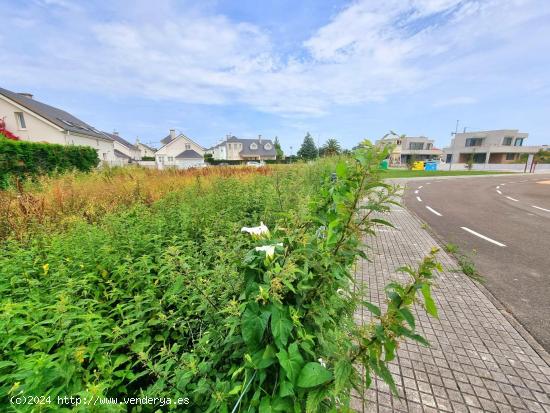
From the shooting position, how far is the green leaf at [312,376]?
103 cm

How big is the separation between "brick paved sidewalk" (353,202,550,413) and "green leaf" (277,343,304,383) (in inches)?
44.7

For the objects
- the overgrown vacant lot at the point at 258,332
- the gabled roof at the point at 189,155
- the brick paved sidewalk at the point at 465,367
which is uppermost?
the gabled roof at the point at 189,155

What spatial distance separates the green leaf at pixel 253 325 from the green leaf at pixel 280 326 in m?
0.04

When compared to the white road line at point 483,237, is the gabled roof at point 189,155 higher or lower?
higher

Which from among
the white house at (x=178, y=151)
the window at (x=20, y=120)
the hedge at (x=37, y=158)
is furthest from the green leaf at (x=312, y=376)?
the white house at (x=178, y=151)

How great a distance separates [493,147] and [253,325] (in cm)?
7364

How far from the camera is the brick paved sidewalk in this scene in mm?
2273

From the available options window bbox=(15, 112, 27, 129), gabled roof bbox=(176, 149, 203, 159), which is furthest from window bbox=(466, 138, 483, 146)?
window bbox=(15, 112, 27, 129)

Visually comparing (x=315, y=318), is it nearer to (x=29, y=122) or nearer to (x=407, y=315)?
(x=407, y=315)

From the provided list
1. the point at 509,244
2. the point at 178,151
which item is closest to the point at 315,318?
the point at 509,244

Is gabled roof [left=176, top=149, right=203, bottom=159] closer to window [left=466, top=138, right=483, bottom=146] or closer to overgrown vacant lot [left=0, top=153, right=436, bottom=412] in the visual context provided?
overgrown vacant lot [left=0, top=153, right=436, bottom=412]

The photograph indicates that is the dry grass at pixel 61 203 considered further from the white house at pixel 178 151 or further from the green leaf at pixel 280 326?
the white house at pixel 178 151

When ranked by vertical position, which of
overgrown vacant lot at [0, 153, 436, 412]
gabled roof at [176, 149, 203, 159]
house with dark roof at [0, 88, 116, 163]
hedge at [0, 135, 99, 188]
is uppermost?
house with dark roof at [0, 88, 116, 163]

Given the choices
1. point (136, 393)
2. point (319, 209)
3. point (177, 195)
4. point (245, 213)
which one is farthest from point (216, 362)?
point (177, 195)
